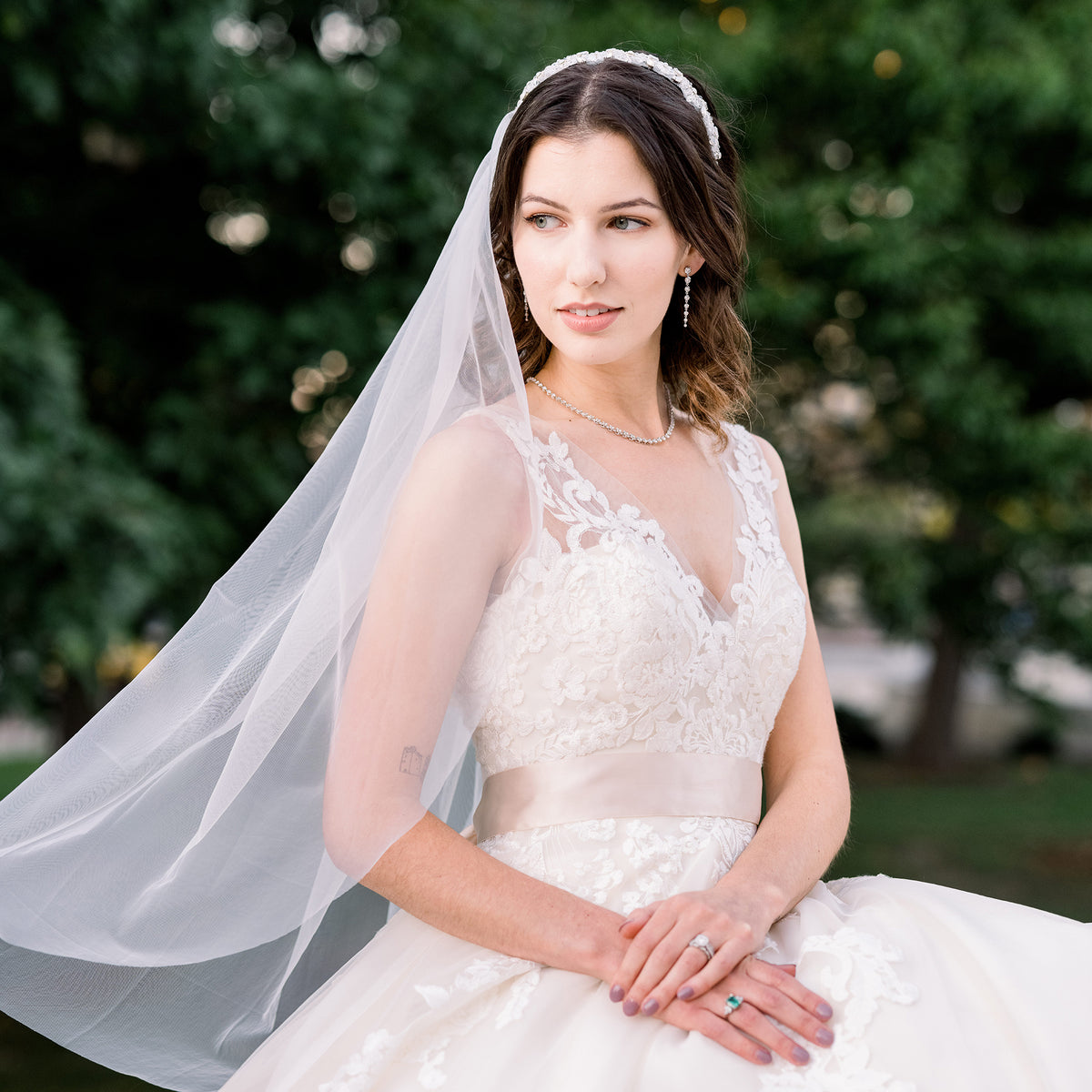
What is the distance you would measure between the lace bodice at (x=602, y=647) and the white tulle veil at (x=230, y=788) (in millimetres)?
86

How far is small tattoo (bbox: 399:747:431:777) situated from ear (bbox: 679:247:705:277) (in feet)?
3.24

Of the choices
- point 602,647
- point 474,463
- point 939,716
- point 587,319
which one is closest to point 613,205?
point 587,319

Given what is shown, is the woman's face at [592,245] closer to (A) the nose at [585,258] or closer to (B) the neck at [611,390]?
(A) the nose at [585,258]

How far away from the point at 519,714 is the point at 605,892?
30 cm

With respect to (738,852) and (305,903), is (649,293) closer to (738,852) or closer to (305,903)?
(738,852)

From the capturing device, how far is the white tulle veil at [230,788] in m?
1.85

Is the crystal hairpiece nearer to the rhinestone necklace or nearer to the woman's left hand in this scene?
the rhinestone necklace

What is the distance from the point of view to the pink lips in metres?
2.01

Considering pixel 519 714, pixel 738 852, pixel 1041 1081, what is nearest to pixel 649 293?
pixel 519 714

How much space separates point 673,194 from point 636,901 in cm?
114

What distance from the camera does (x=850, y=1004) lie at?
1619mm

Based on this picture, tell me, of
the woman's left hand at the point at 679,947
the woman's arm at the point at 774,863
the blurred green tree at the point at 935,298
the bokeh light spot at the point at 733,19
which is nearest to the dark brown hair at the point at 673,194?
A: the woman's arm at the point at 774,863

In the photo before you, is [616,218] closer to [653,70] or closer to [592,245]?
[592,245]

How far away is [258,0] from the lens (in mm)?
4160
